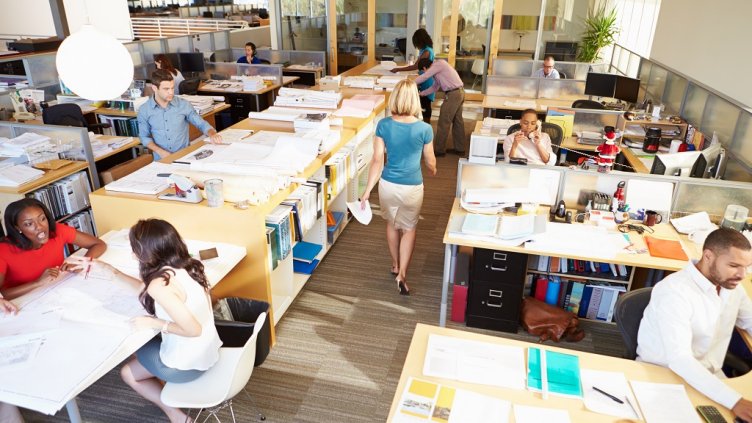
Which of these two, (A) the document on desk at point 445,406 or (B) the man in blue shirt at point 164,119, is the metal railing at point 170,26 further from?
(A) the document on desk at point 445,406

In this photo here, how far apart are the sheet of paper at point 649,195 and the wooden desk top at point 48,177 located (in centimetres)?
428

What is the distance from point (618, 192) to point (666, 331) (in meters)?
1.65

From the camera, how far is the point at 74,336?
2289 millimetres

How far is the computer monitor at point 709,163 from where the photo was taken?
376cm

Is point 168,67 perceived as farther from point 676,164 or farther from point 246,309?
point 676,164

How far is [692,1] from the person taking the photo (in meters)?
6.56

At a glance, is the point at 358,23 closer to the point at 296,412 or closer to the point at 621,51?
the point at 621,51

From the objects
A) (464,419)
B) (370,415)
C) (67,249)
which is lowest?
(370,415)

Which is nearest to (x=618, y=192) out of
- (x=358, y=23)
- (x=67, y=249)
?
(x=67, y=249)

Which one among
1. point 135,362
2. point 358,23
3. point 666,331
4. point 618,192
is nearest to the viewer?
point 666,331

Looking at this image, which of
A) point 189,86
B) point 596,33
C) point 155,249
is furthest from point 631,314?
point 596,33

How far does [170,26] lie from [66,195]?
11786 millimetres

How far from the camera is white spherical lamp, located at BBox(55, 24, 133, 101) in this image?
250 cm

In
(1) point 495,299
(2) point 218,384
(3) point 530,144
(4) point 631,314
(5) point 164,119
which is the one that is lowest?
(1) point 495,299
